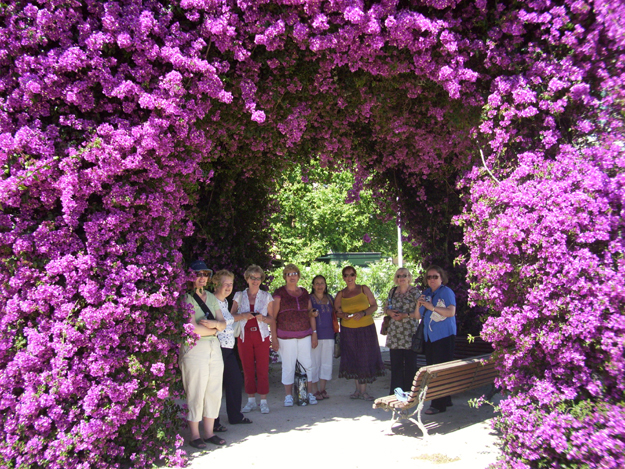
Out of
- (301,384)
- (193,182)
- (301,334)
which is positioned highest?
(193,182)

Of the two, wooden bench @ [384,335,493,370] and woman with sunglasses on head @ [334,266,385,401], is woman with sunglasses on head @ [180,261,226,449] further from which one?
wooden bench @ [384,335,493,370]

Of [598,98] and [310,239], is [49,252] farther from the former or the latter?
[310,239]

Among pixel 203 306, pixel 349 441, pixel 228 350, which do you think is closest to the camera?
pixel 203 306

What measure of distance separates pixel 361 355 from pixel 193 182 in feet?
11.6

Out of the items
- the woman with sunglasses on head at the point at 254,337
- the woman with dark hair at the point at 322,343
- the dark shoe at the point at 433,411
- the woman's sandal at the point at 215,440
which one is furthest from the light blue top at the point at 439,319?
the woman's sandal at the point at 215,440

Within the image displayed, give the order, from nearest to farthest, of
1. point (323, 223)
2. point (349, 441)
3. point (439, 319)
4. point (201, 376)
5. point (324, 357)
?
point (201, 376) → point (349, 441) → point (439, 319) → point (324, 357) → point (323, 223)

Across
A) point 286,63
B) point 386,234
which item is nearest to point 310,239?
point 386,234

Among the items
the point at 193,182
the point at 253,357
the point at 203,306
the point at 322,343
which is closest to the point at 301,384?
the point at 322,343

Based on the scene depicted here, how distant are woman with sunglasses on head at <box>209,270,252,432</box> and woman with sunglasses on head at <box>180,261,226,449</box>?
1.13 feet

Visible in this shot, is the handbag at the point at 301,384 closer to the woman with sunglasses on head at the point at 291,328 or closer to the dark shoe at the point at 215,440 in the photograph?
the woman with sunglasses on head at the point at 291,328

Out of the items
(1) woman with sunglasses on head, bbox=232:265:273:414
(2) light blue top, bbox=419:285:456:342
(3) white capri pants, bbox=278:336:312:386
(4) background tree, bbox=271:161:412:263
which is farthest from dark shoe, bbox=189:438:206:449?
(4) background tree, bbox=271:161:412:263

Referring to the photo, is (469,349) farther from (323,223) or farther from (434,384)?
(323,223)

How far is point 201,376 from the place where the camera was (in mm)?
5129

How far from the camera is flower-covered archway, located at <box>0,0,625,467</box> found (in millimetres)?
3982
